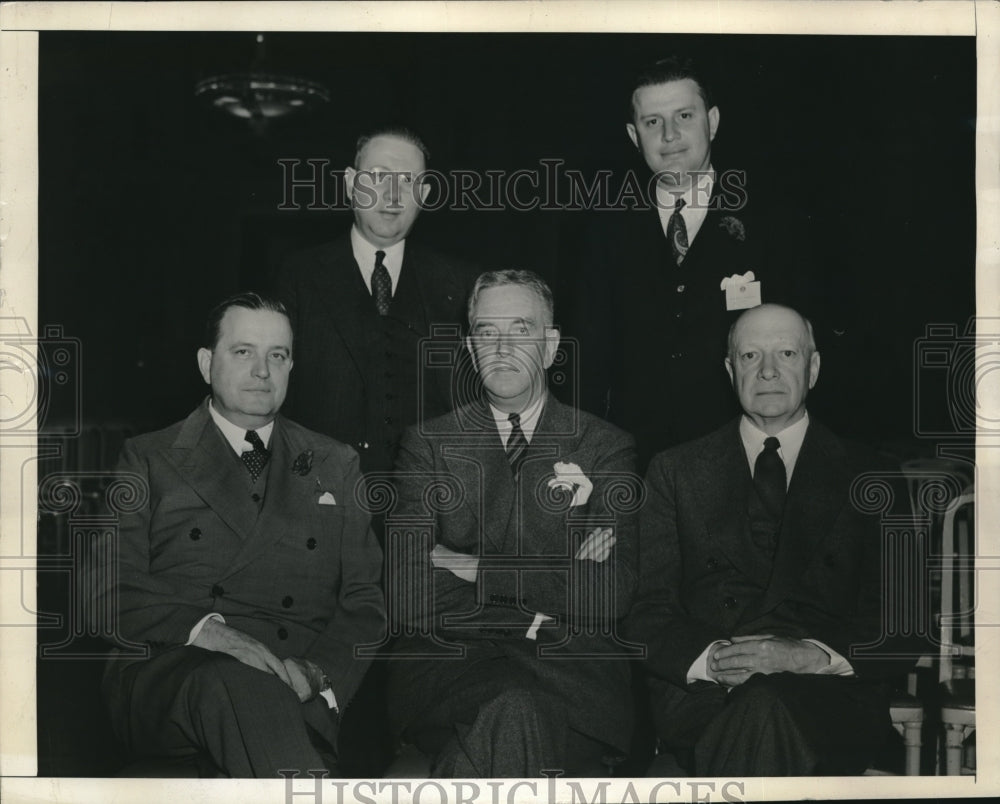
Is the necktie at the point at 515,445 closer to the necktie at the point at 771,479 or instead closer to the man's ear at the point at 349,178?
the necktie at the point at 771,479

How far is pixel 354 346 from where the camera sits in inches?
180

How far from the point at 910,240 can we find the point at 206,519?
2834 millimetres

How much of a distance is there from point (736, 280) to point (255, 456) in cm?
191

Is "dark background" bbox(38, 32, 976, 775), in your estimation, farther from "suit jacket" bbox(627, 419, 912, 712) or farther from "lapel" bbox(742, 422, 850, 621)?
"suit jacket" bbox(627, 419, 912, 712)

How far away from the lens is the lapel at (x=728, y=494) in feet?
15.0

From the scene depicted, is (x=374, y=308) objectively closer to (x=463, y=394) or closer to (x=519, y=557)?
(x=463, y=394)

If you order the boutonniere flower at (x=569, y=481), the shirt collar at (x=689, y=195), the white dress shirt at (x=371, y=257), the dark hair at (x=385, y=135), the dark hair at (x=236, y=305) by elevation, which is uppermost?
the dark hair at (x=385, y=135)

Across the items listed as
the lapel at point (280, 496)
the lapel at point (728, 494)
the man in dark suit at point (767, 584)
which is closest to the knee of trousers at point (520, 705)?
the man in dark suit at point (767, 584)

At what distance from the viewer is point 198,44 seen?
4.58 metres

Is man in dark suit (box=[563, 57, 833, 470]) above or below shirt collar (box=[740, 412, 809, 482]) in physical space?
above

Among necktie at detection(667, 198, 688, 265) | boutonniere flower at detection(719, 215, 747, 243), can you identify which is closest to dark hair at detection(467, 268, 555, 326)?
necktie at detection(667, 198, 688, 265)

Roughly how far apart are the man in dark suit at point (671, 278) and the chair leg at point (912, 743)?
1359 millimetres

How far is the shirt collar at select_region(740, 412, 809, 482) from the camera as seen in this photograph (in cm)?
462

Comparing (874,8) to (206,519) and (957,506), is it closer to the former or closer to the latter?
(957,506)
